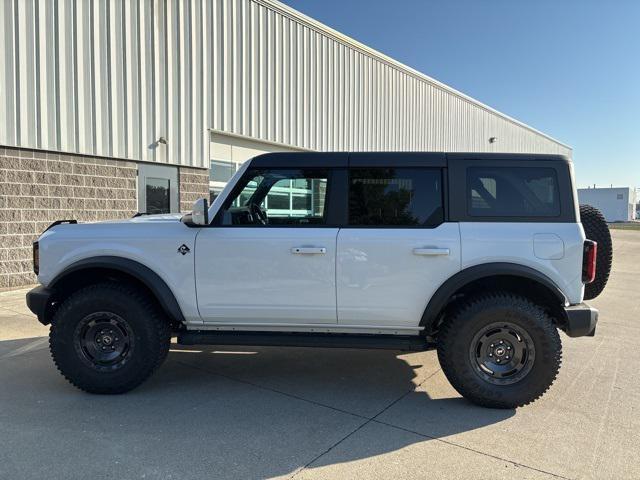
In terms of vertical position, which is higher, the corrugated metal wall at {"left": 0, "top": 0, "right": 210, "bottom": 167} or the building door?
the corrugated metal wall at {"left": 0, "top": 0, "right": 210, "bottom": 167}

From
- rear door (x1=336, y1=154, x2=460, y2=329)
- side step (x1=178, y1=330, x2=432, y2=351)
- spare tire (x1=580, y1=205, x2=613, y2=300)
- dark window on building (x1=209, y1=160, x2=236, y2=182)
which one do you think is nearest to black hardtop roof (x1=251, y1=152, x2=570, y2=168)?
rear door (x1=336, y1=154, x2=460, y2=329)

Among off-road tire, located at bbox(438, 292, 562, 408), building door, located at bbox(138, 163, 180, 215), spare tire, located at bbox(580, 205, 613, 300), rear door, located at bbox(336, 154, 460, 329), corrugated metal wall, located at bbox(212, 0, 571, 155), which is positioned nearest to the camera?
off-road tire, located at bbox(438, 292, 562, 408)

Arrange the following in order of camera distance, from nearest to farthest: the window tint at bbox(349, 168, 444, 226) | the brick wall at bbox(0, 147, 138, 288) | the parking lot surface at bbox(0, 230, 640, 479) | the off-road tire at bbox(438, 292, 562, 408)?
the parking lot surface at bbox(0, 230, 640, 479) → the off-road tire at bbox(438, 292, 562, 408) → the window tint at bbox(349, 168, 444, 226) → the brick wall at bbox(0, 147, 138, 288)

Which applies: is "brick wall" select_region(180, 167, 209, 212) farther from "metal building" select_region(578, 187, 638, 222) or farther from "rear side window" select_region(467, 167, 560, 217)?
"metal building" select_region(578, 187, 638, 222)

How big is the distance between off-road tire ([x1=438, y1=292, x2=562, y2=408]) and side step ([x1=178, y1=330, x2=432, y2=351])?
0.94 feet

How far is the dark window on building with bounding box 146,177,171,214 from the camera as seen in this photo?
10023 mm

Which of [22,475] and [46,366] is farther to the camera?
[46,366]

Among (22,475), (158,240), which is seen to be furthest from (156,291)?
(22,475)

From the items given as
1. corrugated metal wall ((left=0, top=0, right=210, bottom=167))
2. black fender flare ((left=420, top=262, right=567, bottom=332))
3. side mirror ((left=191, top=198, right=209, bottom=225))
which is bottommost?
black fender flare ((left=420, top=262, right=567, bottom=332))

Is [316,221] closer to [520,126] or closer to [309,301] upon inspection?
[309,301]

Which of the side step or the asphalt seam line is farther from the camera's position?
the side step

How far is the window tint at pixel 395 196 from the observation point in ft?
12.5

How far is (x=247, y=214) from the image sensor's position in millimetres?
4062

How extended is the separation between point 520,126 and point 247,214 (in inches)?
1099
